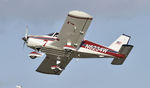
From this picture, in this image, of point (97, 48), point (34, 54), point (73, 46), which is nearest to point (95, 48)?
point (97, 48)

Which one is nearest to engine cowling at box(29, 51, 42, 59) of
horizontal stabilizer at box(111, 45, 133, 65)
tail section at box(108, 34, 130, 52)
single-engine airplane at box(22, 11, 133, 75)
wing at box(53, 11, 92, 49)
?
single-engine airplane at box(22, 11, 133, 75)

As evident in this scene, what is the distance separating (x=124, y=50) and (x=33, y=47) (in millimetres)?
8228

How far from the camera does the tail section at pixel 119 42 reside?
138 ft

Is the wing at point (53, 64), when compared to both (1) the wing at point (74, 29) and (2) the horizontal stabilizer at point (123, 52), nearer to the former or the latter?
(1) the wing at point (74, 29)

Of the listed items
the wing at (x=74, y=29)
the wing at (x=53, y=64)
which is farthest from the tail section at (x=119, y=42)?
the wing at (x=53, y=64)

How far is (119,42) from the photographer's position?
42375 mm

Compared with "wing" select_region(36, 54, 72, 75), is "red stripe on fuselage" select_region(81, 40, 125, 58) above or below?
above

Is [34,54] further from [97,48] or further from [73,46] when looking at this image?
[97,48]

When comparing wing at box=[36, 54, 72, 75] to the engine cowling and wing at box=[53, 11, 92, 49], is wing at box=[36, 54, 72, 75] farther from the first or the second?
wing at box=[53, 11, 92, 49]

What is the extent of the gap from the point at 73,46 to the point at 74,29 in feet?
7.43

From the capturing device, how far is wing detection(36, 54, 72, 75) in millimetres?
42781

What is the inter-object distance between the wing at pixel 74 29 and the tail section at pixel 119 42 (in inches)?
151

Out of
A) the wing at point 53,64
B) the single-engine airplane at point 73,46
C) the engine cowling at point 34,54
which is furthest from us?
the wing at point 53,64

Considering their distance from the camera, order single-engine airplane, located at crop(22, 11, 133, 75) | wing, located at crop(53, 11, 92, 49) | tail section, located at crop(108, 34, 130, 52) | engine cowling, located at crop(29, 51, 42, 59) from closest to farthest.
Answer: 1. wing, located at crop(53, 11, 92, 49)
2. single-engine airplane, located at crop(22, 11, 133, 75)
3. engine cowling, located at crop(29, 51, 42, 59)
4. tail section, located at crop(108, 34, 130, 52)
